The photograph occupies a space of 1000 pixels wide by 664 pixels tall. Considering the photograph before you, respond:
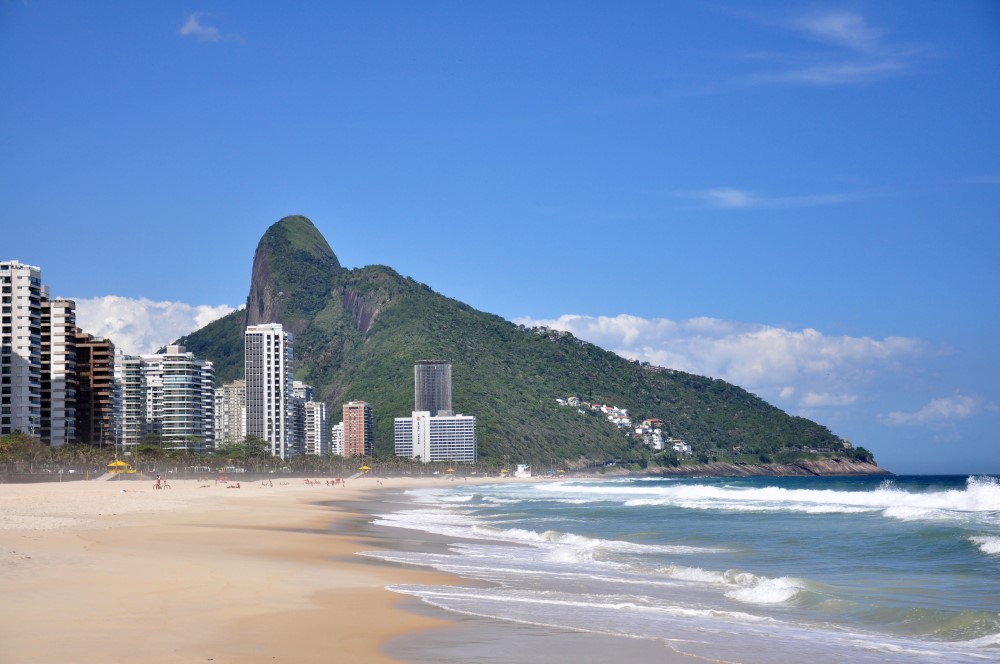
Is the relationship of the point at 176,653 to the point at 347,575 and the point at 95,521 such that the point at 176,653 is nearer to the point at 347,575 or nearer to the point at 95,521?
the point at 347,575

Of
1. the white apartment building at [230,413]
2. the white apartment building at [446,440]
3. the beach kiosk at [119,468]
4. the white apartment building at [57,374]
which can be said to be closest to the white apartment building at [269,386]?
the white apartment building at [230,413]

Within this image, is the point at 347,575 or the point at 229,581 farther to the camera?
the point at 347,575

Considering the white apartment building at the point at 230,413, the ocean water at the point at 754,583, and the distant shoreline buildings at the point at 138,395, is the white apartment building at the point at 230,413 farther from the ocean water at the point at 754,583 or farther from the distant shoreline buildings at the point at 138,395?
the ocean water at the point at 754,583

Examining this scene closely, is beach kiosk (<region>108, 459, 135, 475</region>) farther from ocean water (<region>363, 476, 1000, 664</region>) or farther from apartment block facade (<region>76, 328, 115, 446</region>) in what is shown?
ocean water (<region>363, 476, 1000, 664</region>)

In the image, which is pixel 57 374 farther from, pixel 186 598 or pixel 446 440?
pixel 186 598

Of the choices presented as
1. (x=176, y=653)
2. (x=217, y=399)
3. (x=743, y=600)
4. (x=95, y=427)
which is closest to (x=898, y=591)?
(x=743, y=600)
